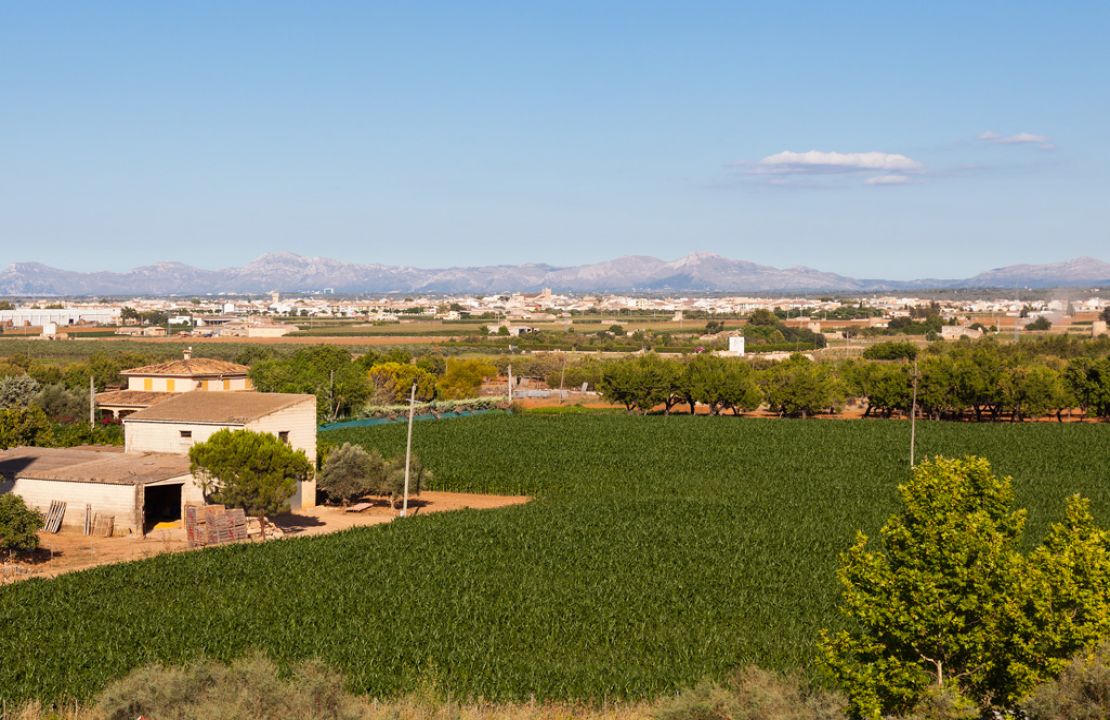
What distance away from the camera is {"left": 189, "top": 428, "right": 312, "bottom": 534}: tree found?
41.8 metres

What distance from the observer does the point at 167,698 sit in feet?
67.6

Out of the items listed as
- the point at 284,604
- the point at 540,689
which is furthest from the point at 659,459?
the point at 540,689

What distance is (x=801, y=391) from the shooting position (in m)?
90.7

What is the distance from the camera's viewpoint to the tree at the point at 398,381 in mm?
95625

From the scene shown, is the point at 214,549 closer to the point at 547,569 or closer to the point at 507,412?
the point at 547,569

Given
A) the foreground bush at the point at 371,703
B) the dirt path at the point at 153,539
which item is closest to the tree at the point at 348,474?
the dirt path at the point at 153,539

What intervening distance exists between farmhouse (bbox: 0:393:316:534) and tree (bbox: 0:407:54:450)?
2.79 metres

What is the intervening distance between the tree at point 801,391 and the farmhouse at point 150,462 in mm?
49317

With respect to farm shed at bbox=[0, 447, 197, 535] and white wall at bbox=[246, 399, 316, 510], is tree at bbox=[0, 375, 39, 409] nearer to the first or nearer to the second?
farm shed at bbox=[0, 447, 197, 535]

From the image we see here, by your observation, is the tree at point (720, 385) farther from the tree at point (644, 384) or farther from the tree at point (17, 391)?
the tree at point (17, 391)

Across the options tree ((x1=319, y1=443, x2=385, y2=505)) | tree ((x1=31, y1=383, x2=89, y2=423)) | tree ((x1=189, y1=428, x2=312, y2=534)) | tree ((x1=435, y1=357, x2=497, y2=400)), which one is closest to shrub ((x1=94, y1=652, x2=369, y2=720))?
tree ((x1=189, y1=428, x2=312, y2=534))

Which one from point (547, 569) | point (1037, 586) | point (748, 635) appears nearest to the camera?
point (1037, 586)

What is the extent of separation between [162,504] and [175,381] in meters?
21.1

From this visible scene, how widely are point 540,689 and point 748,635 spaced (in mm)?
6440
